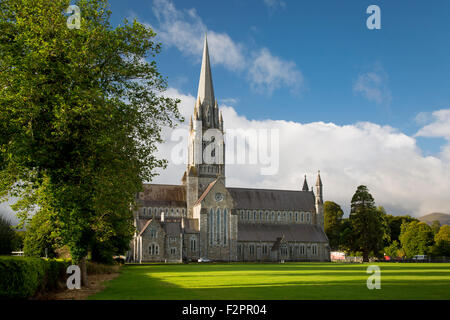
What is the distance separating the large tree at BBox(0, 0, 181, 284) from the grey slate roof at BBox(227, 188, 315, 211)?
71004 millimetres

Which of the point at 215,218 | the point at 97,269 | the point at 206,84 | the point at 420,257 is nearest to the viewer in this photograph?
the point at 97,269

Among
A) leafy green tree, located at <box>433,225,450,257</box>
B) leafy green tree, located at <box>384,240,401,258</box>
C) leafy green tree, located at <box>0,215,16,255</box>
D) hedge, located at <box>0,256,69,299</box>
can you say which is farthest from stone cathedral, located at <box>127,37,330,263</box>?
hedge, located at <box>0,256,69,299</box>

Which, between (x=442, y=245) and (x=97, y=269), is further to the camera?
A: (x=442, y=245)

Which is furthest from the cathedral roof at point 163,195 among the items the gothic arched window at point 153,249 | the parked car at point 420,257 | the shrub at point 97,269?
the parked car at point 420,257

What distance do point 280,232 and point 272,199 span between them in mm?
8277

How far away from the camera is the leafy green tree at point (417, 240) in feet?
315

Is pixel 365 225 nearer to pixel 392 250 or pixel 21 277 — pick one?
pixel 392 250

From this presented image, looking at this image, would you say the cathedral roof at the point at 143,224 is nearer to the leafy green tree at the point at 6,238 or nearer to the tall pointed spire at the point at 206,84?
the tall pointed spire at the point at 206,84

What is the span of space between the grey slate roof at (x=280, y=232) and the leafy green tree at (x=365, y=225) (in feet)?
45.0

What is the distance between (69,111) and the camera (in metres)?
21.1

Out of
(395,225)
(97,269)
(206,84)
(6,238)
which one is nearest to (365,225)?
(395,225)

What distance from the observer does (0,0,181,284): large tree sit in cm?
2106

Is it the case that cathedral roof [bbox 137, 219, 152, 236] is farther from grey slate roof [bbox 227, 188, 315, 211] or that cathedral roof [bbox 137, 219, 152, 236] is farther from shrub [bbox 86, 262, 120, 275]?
shrub [bbox 86, 262, 120, 275]
